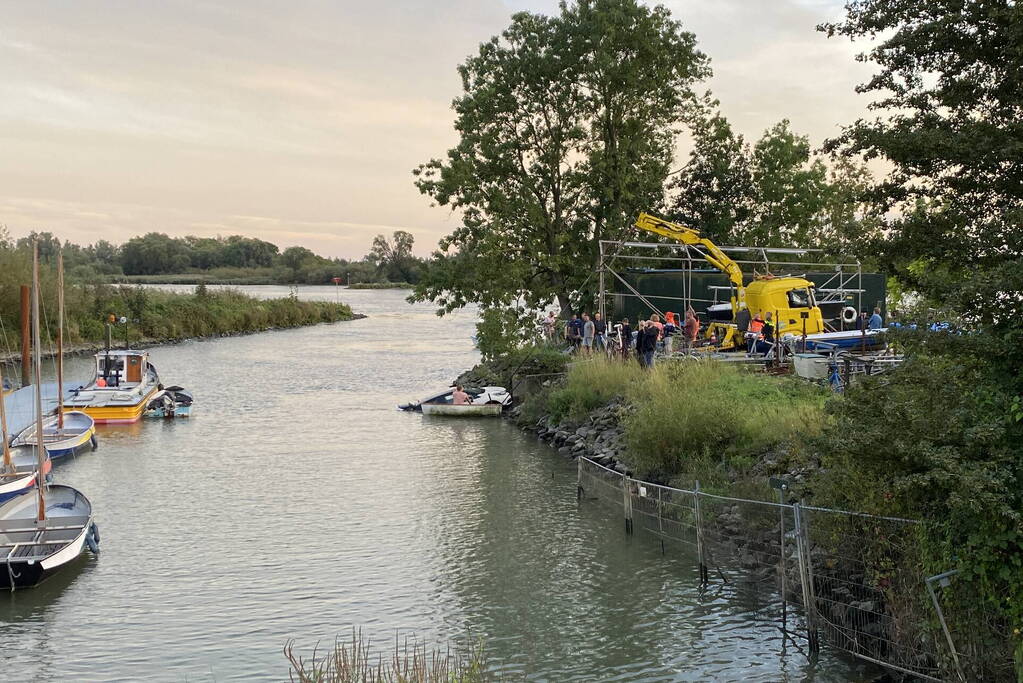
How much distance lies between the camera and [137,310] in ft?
273

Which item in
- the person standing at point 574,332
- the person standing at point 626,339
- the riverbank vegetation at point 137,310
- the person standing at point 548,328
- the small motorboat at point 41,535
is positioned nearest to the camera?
the small motorboat at point 41,535

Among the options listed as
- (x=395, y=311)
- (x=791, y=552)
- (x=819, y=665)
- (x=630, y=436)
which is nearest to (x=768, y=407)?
(x=630, y=436)

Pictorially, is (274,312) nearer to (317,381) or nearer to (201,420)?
(317,381)

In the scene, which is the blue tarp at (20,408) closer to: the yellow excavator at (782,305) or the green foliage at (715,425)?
the green foliage at (715,425)

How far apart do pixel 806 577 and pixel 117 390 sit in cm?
3222

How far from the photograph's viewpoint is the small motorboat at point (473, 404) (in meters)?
39.2

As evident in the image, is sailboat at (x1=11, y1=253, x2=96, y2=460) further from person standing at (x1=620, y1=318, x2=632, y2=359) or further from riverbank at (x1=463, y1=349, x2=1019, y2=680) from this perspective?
person standing at (x1=620, y1=318, x2=632, y2=359)

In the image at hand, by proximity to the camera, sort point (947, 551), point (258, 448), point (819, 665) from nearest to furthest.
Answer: point (947, 551) → point (819, 665) → point (258, 448)

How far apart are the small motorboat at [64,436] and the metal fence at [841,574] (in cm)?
2021

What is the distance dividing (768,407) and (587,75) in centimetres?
2967

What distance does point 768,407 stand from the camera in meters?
22.7

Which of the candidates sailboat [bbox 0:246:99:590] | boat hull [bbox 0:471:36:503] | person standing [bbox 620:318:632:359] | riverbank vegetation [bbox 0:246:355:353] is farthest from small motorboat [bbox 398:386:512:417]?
riverbank vegetation [bbox 0:246:355:353]

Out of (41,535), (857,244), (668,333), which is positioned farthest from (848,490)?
(668,333)

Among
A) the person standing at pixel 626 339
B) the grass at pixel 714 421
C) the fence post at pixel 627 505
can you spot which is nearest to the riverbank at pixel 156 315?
the person standing at pixel 626 339
